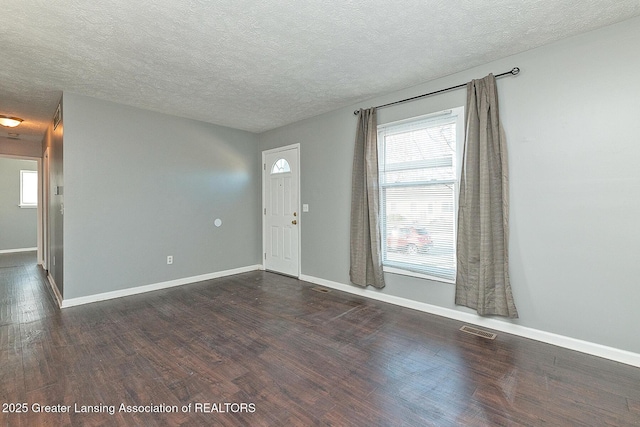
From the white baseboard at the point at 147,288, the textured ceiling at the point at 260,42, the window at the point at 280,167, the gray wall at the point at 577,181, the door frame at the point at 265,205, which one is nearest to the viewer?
the textured ceiling at the point at 260,42

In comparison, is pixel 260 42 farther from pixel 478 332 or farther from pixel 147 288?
pixel 147 288

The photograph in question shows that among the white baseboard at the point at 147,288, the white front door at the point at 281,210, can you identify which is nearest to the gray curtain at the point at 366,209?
the white front door at the point at 281,210

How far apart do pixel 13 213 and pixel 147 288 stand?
646 centimetres

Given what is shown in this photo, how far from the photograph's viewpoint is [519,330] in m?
2.69

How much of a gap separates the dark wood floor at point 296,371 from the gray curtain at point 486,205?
15.6 inches

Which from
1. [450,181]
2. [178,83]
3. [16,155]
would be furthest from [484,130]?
[16,155]

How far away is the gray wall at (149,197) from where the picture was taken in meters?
3.61

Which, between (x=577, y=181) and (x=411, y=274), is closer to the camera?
(x=577, y=181)

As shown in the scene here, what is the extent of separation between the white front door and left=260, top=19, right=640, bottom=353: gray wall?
267 cm

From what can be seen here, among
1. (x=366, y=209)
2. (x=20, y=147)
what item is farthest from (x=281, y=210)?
(x=20, y=147)

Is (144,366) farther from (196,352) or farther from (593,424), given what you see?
(593,424)

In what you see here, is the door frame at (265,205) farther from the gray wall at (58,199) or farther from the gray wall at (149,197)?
the gray wall at (58,199)

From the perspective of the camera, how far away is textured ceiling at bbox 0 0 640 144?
2.05 metres

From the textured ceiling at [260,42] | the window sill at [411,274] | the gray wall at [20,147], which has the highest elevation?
the textured ceiling at [260,42]
